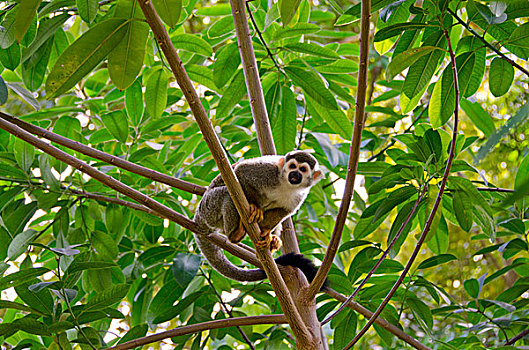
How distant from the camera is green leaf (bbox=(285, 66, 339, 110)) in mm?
2230

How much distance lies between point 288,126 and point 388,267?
32.9 inches

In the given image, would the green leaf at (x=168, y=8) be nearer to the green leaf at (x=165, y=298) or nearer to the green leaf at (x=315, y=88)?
the green leaf at (x=315, y=88)

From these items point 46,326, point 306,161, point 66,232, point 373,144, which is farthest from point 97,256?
point 373,144

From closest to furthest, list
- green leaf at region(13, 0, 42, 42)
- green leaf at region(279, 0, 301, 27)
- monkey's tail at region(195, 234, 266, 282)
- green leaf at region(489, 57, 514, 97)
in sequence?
green leaf at region(13, 0, 42, 42)
green leaf at region(279, 0, 301, 27)
green leaf at region(489, 57, 514, 97)
monkey's tail at region(195, 234, 266, 282)

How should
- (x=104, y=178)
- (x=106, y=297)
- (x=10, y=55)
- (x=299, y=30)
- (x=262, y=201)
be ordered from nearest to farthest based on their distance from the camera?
(x=104, y=178)
(x=106, y=297)
(x=10, y=55)
(x=299, y=30)
(x=262, y=201)

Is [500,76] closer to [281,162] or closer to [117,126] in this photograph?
[281,162]

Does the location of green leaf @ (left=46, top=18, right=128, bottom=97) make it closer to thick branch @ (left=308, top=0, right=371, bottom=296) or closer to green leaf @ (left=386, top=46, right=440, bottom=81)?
thick branch @ (left=308, top=0, right=371, bottom=296)

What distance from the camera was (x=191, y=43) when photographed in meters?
2.41

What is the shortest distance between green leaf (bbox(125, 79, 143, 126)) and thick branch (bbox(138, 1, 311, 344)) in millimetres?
1132

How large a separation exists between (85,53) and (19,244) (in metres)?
0.97

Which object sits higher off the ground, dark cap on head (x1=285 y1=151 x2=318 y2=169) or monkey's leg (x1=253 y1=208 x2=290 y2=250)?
dark cap on head (x1=285 y1=151 x2=318 y2=169)

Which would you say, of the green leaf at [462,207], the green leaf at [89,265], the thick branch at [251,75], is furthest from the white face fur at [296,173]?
the green leaf at [89,265]

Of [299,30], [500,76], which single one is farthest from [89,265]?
[500,76]

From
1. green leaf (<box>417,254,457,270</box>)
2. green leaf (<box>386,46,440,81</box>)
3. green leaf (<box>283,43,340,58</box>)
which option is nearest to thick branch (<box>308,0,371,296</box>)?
green leaf (<box>386,46,440,81</box>)
